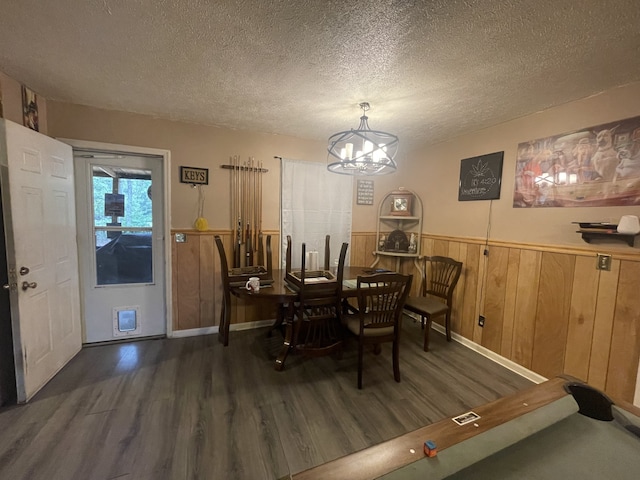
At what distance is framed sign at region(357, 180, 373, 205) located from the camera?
3691 millimetres

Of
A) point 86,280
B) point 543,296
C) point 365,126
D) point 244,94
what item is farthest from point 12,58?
point 543,296

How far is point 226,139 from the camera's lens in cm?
297

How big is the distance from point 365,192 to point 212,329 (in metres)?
2.60

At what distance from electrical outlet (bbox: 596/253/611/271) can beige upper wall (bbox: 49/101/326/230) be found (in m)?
2.73

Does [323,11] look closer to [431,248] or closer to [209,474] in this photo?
[209,474]

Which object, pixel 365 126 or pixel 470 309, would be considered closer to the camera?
pixel 365 126

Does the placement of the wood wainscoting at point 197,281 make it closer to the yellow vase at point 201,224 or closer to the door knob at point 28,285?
the yellow vase at point 201,224

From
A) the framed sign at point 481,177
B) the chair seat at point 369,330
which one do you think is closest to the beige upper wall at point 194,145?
the chair seat at point 369,330

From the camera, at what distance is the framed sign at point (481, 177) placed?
2.64 meters

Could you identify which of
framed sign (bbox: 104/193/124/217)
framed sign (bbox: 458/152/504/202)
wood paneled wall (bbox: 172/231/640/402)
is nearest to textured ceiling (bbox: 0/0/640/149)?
framed sign (bbox: 458/152/504/202)

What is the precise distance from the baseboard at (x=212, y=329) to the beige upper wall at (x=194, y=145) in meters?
1.15

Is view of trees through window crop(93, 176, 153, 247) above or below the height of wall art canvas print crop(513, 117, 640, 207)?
below

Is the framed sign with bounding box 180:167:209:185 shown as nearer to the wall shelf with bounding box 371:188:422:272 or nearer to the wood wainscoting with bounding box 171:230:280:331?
the wood wainscoting with bounding box 171:230:280:331

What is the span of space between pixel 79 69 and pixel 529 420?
10.2ft
